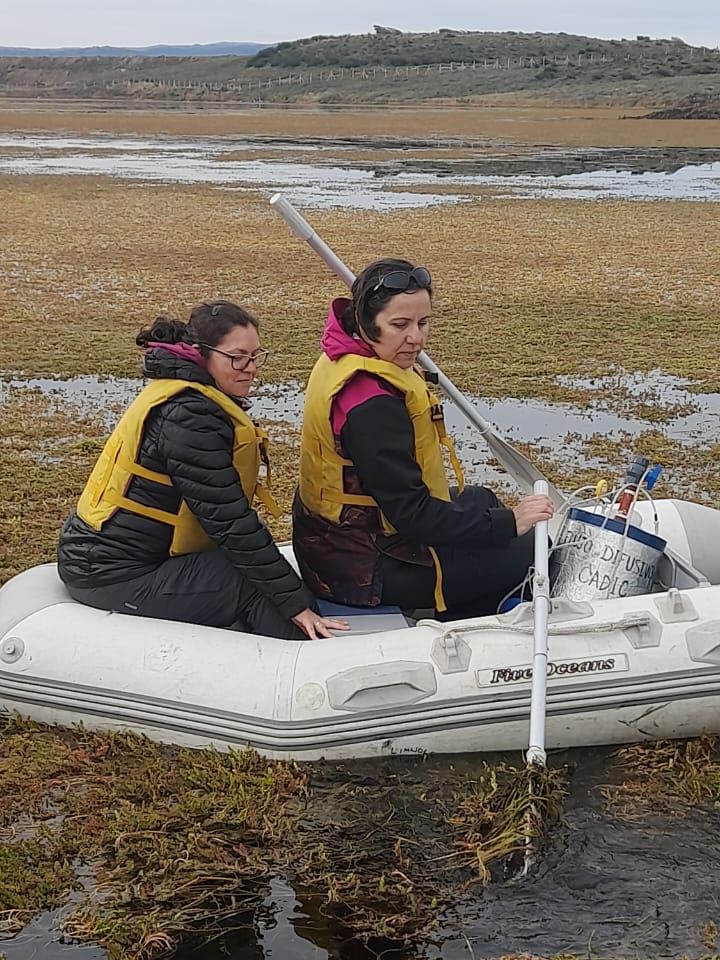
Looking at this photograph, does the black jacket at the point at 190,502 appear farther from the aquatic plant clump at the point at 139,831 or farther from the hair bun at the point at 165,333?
the aquatic plant clump at the point at 139,831

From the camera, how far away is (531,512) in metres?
4.93

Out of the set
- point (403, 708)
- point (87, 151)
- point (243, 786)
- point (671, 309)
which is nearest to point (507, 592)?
point (403, 708)

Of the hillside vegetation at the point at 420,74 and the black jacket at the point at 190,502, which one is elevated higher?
the hillside vegetation at the point at 420,74

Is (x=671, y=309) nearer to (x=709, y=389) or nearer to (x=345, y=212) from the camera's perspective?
(x=709, y=389)

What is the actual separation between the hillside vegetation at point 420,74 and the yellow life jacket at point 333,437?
59.5 metres

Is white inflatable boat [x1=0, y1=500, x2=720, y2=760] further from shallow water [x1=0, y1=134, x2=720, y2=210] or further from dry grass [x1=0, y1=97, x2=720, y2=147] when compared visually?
dry grass [x1=0, y1=97, x2=720, y2=147]

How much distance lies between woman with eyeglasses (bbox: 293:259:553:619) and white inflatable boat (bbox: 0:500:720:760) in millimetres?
287

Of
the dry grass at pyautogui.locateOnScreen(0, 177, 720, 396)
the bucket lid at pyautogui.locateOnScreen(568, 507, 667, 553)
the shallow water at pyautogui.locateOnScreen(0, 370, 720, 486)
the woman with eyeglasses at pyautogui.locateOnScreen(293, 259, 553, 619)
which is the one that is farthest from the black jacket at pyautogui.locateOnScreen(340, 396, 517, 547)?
the dry grass at pyautogui.locateOnScreen(0, 177, 720, 396)

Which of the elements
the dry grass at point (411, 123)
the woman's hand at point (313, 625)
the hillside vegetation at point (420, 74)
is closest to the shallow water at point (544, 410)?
the woman's hand at point (313, 625)

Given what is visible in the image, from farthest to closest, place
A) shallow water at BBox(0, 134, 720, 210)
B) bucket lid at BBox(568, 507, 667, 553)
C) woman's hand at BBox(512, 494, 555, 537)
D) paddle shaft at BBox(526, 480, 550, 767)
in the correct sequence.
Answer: shallow water at BBox(0, 134, 720, 210)
bucket lid at BBox(568, 507, 667, 553)
woman's hand at BBox(512, 494, 555, 537)
paddle shaft at BBox(526, 480, 550, 767)

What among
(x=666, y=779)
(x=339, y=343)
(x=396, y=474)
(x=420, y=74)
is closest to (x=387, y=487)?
(x=396, y=474)

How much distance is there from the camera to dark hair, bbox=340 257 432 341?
14.9 feet

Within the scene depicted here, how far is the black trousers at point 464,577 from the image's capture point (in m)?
4.99

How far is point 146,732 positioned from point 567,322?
9130 mm
